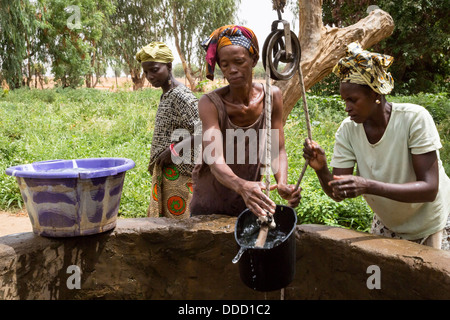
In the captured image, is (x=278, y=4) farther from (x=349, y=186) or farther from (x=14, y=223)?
(x=14, y=223)

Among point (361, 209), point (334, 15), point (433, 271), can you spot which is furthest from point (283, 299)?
point (334, 15)

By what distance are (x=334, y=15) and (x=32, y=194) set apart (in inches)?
468

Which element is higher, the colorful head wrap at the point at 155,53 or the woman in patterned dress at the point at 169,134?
the colorful head wrap at the point at 155,53

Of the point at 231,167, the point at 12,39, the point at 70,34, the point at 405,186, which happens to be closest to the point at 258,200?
the point at 231,167

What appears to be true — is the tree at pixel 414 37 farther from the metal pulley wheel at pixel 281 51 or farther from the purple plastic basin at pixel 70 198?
the purple plastic basin at pixel 70 198

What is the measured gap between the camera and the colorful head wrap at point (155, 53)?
264 centimetres

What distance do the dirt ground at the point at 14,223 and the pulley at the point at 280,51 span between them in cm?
350

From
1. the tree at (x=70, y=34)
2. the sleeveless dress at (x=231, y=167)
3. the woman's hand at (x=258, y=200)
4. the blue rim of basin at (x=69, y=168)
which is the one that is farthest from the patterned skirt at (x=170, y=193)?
the tree at (x=70, y=34)

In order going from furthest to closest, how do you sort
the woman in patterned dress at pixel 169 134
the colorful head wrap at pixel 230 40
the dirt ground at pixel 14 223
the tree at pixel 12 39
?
the tree at pixel 12 39, the dirt ground at pixel 14 223, the woman in patterned dress at pixel 169 134, the colorful head wrap at pixel 230 40

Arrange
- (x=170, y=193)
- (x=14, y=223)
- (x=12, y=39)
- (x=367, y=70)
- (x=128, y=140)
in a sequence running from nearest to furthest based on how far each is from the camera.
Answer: (x=367, y=70)
(x=170, y=193)
(x=14, y=223)
(x=128, y=140)
(x=12, y=39)

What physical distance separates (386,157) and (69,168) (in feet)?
4.99

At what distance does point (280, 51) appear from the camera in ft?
4.89

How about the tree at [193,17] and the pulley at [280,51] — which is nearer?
the pulley at [280,51]

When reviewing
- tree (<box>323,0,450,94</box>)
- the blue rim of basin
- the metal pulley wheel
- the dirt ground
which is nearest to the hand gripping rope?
the metal pulley wheel
